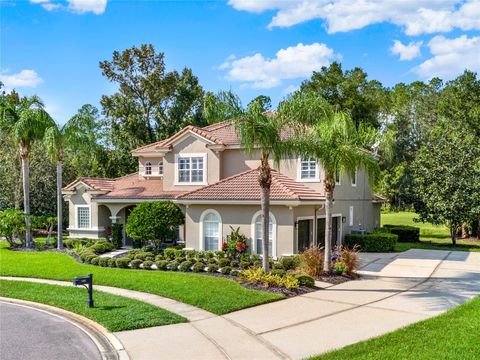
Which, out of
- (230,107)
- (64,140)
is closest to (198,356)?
(230,107)

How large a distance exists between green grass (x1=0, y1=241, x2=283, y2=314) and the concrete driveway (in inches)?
29.3

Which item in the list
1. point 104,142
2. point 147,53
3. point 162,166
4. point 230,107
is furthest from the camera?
point 104,142

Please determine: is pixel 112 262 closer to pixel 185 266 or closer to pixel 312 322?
pixel 185 266

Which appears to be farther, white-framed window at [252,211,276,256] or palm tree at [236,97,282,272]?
white-framed window at [252,211,276,256]

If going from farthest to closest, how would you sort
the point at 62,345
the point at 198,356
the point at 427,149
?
the point at 427,149, the point at 62,345, the point at 198,356

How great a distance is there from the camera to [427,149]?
3234cm

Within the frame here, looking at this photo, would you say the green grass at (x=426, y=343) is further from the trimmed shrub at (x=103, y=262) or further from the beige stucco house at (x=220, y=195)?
the trimmed shrub at (x=103, y=262)

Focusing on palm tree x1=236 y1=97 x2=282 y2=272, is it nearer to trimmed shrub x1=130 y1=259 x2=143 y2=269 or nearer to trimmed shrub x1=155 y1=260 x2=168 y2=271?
trimmed shrub x1=155 y1=260 x2=168 y2=271

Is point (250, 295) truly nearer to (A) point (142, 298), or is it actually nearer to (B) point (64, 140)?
(A) point (142, 298)

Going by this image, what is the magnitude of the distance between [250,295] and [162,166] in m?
16.5

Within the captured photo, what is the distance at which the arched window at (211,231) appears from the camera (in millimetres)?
21156

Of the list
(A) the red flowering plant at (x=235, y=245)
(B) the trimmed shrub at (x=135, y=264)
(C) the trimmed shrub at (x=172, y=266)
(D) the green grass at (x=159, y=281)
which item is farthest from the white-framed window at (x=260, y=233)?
(B) the trimmed shrub at (x=135, y=264)

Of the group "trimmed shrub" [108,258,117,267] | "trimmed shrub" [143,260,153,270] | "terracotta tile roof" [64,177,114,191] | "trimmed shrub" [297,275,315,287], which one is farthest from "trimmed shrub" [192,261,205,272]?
"terracotta tile roof" [64,177,114,191]

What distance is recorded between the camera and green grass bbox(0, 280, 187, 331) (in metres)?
11.0
